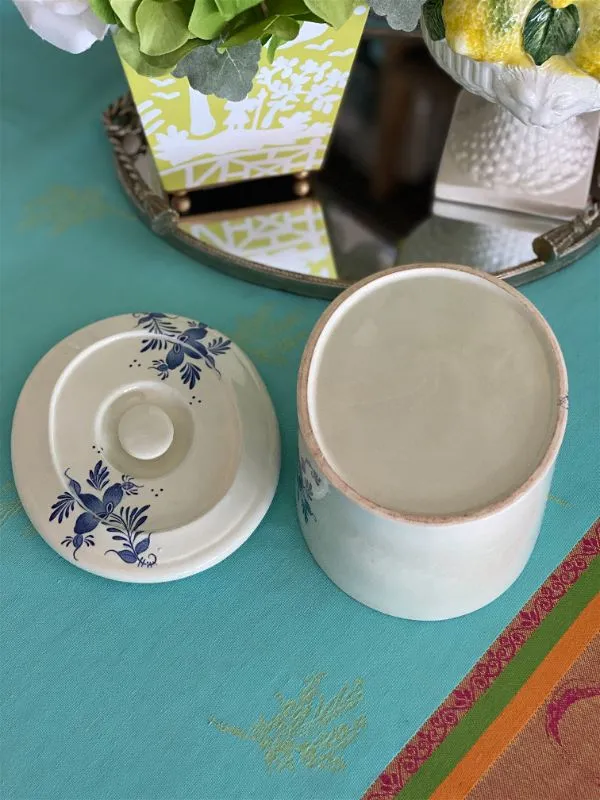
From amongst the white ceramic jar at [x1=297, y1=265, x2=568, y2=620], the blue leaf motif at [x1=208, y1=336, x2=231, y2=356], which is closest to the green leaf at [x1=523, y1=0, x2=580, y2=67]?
the white ceramic jar at [x1=297, y1=265, x2=568, y2=620]

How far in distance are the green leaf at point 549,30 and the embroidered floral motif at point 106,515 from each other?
270 mm

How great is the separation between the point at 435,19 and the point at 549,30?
55 mm

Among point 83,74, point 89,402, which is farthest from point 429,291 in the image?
point 83,74

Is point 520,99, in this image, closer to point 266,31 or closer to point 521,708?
point 266,31

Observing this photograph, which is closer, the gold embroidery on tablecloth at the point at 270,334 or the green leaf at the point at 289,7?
the green leaf at the point at 289,7

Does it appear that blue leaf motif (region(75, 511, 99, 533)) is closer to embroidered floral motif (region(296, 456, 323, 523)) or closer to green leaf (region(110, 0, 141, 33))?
embroidered floral motif (region(296, 456, 323, 523))

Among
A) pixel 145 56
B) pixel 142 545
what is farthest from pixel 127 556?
pixel 145 56

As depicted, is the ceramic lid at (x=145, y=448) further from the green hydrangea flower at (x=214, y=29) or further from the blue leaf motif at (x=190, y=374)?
the green hydrangea flower at (x=214, y=29)

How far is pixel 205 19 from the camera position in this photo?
34 centimetres

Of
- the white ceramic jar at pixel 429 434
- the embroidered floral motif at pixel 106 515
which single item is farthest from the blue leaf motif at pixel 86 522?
the white ceramic jar at pixel 429 434

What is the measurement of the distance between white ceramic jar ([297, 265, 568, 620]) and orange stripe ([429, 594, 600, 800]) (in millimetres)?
40

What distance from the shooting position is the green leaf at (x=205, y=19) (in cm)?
33

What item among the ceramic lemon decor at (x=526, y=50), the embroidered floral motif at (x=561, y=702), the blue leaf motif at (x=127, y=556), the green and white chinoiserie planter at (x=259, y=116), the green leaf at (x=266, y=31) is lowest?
the embroidered floral motif at (x=561, y=702)

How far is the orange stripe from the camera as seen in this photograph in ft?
1.19
